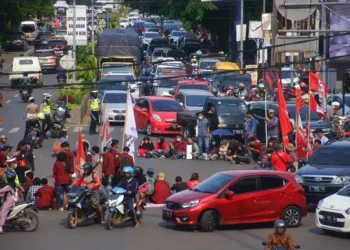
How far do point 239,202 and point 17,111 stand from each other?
26238 millimetres

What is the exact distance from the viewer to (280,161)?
88.7 ft

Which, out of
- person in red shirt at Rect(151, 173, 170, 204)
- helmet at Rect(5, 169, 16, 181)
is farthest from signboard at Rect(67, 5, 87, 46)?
helmet at Rect(5, 169, 16, 181)

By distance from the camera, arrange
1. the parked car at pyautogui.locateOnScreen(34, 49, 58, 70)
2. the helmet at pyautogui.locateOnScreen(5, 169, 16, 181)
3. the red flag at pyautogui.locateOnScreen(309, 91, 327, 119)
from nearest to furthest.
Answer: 1. the helmet at pyautogui.locateOnScreen(5, 169, 16, 181)
2. the red flag at pyautogui.locateOnScreen(309, 91, 327, 119)
3. the parked car at pyautogui.locateOnScreen(34, 49, 58, 70)

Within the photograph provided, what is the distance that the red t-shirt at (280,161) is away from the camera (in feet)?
88.5

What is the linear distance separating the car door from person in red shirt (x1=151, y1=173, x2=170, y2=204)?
11.7 feet

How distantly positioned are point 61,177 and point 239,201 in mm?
4870

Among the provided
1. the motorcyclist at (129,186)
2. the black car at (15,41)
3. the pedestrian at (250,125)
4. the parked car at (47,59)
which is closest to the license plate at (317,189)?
the motorcyclist at (129,186)

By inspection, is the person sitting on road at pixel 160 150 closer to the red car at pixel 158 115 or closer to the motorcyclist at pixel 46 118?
the red car at pixel 158 115

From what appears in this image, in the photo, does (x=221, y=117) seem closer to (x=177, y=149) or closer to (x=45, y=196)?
(x=177, y=149)

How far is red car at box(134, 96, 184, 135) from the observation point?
38.3 m

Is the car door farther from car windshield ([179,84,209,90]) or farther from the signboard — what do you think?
the signboard

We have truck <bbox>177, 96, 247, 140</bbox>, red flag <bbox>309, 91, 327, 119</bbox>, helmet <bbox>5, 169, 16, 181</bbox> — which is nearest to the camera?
helmet <bbox>5, 169, 16, 181</bbox>

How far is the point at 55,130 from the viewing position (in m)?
37.7

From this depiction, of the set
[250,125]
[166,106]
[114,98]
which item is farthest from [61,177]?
[114,98]
